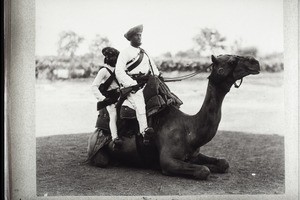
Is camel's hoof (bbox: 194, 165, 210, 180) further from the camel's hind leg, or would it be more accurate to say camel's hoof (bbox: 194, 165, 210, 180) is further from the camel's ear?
the camel's ear

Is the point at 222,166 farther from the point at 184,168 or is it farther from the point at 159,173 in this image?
the point at 159,173

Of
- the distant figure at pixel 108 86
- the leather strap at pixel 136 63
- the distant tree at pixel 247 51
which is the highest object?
the distant tree at pixel 247 51

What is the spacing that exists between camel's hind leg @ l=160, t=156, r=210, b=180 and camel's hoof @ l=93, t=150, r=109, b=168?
0.42 metres

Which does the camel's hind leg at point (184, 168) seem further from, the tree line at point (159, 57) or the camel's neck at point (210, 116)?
the tree line at point (159, 57)

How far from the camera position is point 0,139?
3.27 meters

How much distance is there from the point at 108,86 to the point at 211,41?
0.80 m

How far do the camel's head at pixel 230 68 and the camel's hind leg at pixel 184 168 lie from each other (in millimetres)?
602

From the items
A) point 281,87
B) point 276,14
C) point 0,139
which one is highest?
point 276,14

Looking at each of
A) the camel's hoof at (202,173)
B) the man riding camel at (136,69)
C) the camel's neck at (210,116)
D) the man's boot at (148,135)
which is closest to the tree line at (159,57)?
the man riding camel at (136,69)

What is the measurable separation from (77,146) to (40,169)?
1.00ft

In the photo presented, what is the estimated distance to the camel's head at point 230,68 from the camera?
322cm

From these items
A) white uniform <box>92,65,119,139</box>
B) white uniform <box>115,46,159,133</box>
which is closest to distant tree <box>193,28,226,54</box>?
white uniform <box>115,46,159,133</box>

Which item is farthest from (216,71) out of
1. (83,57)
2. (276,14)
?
(83,57)

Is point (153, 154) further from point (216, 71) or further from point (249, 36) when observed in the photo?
point (249, 36)
